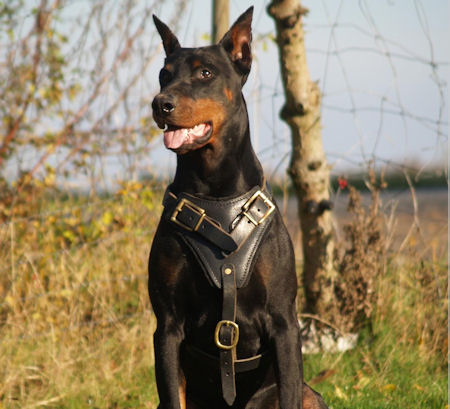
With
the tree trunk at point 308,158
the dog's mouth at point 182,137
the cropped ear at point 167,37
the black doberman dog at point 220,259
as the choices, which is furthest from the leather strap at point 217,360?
the tree trunk at point 308,158

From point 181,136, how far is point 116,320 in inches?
99.5

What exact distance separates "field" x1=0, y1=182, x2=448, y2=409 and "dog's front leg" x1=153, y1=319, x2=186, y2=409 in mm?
1242

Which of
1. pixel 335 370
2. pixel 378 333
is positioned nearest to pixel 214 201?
pixel 335 370

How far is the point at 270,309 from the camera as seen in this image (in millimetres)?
2990

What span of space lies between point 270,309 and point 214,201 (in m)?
0.51

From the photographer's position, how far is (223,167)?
9.94ft

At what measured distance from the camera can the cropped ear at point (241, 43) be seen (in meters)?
3.14

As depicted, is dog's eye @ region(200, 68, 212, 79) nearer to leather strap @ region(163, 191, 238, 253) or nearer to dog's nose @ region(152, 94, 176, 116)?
dog's nose @ region(152, 94, 176, 116)

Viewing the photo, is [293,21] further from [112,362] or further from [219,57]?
[112,362]

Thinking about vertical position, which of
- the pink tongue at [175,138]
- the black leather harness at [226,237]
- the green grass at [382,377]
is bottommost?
the green grass at [382,377]

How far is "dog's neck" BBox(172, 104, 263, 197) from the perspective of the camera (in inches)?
118

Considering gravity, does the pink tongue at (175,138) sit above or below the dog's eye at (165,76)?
below

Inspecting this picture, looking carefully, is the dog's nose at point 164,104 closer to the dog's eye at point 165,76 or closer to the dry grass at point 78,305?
the dog's eye at point 165,76

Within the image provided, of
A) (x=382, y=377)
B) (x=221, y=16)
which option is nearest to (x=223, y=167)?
(x=382, y=377)
